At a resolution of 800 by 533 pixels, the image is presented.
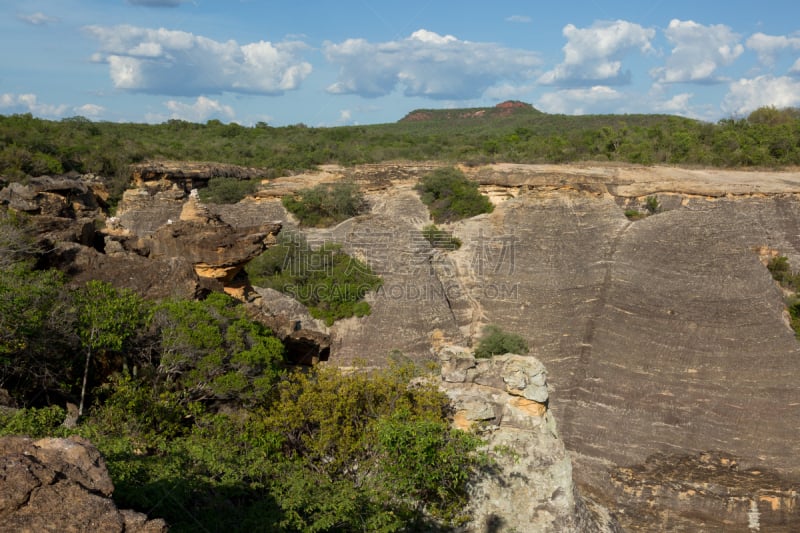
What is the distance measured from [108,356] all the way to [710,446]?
8588 mm

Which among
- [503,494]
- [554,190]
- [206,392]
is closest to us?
[503,494]

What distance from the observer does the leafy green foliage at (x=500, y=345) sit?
11.8m

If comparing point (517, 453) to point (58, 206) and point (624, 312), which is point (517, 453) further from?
point (58, 206)

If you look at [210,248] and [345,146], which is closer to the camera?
[210,248]

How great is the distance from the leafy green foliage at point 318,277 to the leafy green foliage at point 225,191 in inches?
334

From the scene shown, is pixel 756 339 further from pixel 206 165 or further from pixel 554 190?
pixel 206 165

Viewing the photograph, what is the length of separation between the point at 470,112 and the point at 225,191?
248ft

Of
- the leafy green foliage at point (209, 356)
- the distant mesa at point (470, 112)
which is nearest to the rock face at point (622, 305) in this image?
the leafy green foliage at point (209, 356)

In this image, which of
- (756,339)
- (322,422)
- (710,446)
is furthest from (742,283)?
(322,422)

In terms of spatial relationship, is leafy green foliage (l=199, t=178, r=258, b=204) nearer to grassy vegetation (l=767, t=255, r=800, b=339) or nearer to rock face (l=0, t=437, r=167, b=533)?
grassy vegetation (l=767, t=255, r=800, b=339)

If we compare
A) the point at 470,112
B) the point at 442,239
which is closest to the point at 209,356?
the point at 442,239

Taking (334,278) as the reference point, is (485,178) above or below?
above

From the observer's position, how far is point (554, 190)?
73.6 ft

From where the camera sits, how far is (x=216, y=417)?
6.86 meters
